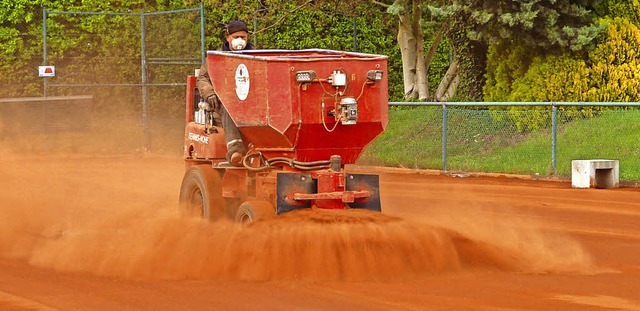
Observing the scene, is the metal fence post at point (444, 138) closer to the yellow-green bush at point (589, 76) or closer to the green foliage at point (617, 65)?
the yellow-green bush at point (589, 76)

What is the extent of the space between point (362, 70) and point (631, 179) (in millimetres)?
9953

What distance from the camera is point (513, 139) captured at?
2466 cm

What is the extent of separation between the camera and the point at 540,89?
26797mm

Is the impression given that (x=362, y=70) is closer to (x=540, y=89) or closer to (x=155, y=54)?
(x=540, y=89)

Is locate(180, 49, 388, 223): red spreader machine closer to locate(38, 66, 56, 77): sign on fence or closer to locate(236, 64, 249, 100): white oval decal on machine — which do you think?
locate(236, 64, 249, 100): white oval decal on machine

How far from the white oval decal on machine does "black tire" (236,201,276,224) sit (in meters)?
0.97

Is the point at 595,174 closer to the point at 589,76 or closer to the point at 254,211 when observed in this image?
the point at 589,76

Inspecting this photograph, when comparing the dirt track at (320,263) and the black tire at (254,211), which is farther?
the black tire at (254,211)

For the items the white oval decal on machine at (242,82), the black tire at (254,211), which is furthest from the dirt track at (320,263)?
the white oval decal on machine at (242,82)

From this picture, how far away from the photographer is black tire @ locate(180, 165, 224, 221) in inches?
517

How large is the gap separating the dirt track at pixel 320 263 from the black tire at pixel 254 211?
0.21 meters

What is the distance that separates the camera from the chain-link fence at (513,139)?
22438 mm

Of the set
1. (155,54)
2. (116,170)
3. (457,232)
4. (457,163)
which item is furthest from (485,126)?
(457,232)

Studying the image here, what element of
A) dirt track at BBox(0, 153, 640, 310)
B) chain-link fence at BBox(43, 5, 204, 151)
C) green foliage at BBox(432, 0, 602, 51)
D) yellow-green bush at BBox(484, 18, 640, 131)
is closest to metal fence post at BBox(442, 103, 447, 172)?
yellow-green bush at BBox(484, 18, 640, 131)
